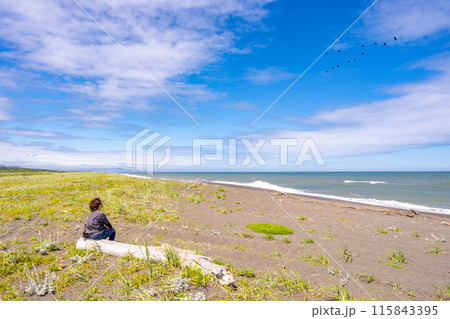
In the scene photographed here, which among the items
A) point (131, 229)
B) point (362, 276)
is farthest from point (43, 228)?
point (362, 276)

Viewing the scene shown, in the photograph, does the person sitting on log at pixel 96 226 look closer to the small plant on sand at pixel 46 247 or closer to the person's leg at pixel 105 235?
the person's leg at pixel 105 235

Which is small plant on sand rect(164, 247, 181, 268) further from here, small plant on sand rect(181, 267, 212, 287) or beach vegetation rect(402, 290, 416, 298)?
beach vegetation rect(402, 290, 416, 298)

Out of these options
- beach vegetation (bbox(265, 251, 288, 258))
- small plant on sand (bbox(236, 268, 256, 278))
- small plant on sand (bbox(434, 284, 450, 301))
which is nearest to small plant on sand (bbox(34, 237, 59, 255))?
small plant on sand (bbox(236, 268, 256, 278))

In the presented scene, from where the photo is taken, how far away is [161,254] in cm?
662

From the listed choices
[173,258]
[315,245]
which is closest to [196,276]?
[173,258]

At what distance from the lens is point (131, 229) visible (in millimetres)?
11586

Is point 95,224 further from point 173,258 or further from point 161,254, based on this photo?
point 173,258

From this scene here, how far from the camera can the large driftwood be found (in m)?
5.78

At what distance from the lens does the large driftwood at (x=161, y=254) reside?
5781 mm

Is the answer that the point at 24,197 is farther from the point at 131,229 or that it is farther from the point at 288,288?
the point at 288,288

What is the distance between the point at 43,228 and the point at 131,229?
3674mm

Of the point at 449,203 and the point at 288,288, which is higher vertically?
the point at 288,288

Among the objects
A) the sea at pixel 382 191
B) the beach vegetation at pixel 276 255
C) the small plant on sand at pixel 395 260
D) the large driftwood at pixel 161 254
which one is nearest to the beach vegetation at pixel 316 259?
the beach vegetation at pixel 276 255

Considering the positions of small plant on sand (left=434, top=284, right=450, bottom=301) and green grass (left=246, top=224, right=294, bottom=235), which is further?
green grass (left=246, top=224, right=294, bottom=235)
